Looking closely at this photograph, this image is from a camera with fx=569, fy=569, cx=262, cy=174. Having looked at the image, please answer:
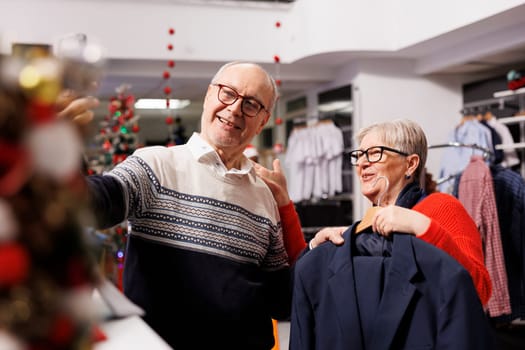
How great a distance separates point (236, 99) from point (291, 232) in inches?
20.7

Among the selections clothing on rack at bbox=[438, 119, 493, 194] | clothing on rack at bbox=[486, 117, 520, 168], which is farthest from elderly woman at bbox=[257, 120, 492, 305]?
clothing on rack at bbox=[486, 117, 520, 168]

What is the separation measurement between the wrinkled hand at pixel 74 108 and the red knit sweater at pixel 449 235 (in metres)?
1.33

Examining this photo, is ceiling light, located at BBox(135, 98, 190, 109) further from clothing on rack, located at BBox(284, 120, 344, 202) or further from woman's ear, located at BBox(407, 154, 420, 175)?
woman's ear, located at BBox(407, 154, 420, 175)

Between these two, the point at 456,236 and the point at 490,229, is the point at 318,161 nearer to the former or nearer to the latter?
the point at 490,229

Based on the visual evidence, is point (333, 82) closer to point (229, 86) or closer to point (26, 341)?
point (229, 86)

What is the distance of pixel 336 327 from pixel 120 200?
2.59 feet

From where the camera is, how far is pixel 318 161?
6.94 m

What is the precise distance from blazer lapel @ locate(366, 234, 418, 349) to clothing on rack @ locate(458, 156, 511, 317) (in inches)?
122

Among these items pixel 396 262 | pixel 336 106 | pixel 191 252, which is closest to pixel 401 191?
pixel 396 262

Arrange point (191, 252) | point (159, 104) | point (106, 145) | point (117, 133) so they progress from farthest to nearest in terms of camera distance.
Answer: point (159, 104)
point (117, 133)
point (106, 145)
point (191, 252)

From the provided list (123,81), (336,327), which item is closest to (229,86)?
(336,327)

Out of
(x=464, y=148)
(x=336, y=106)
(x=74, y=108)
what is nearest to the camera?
(x=74, y=108)

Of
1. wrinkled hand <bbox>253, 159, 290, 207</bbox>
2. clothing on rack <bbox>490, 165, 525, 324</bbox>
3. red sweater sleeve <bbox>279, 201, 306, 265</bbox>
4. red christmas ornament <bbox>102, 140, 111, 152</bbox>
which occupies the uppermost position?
red christmas ornament <bbox>102, 140, 111, 152</bbox>

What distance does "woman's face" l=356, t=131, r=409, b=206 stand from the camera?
6.04ft
